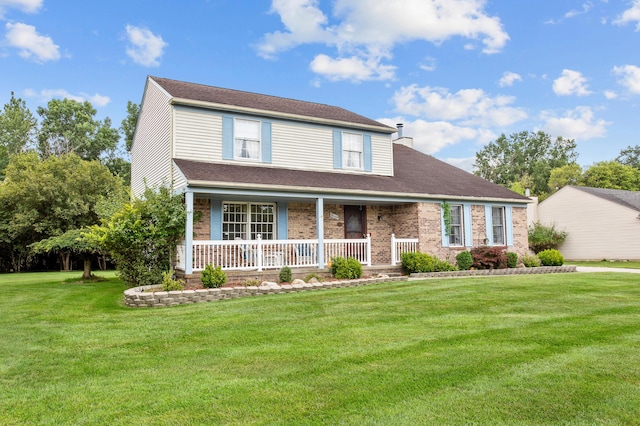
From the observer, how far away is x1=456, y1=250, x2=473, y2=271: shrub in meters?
14.8

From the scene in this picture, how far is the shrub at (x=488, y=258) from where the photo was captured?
598 inches

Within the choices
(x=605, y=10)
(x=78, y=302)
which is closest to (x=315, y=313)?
(x=78, y=302)

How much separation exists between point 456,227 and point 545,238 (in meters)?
13.6

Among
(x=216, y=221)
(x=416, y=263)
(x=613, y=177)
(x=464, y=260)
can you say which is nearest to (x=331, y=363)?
(x=216, y=221)

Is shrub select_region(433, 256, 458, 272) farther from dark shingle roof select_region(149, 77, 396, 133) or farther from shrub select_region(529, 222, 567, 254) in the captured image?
shrub select_region(529, 222, 567, 254)

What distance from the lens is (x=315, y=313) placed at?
7.64 m

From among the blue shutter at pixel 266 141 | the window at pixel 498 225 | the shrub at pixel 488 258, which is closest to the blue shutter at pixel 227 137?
the blue shutter at pixel 266 141

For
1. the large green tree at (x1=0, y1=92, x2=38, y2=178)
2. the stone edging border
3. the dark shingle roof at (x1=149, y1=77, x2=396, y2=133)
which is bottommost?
the stone edging border

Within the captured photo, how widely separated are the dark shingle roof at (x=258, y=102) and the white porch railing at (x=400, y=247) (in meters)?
4.44

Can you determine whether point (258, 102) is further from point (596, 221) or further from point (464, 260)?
point (596, 221)

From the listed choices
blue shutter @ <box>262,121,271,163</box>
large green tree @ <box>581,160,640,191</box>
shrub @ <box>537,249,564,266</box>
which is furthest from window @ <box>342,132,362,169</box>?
large green tree @ <box>581,160,640,191</box>

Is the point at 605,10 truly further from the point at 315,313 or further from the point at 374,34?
the point at 315,313

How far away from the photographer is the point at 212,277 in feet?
34.1

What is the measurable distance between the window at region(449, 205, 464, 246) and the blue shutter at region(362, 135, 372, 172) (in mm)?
3476
